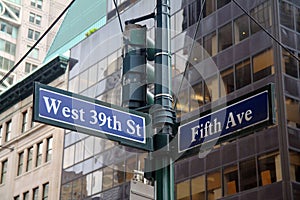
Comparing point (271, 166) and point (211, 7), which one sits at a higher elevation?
point (211, 7)

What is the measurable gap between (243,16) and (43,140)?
20.5m

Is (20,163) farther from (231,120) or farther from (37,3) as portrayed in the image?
(37,3)

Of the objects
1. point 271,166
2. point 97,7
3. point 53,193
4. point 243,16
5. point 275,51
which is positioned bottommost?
point 271,166

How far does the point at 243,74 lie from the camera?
3047 cm

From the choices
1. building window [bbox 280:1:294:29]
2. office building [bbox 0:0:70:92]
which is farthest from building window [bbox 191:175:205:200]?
office building [bbox 0:0:70:92]

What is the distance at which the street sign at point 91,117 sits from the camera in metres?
6.47

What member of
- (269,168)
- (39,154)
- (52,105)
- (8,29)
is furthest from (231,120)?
(8,29)

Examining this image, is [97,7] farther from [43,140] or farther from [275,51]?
[275,51]

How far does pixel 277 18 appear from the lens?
98.1 feet

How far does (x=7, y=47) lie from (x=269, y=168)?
203 feet

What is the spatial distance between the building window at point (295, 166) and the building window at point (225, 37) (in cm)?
692

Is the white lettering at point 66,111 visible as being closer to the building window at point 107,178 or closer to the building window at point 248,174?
the building window at point 248,174

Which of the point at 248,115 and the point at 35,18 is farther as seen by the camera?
the point at 35,18

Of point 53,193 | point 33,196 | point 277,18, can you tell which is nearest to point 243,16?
point 277,18
